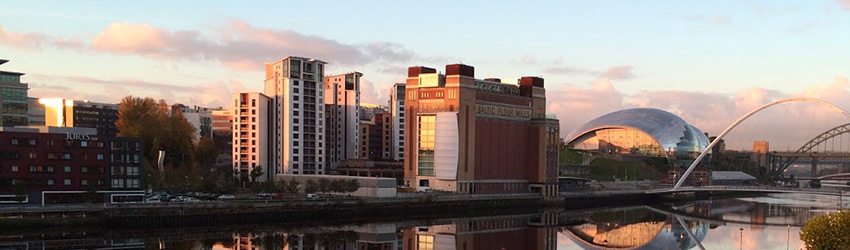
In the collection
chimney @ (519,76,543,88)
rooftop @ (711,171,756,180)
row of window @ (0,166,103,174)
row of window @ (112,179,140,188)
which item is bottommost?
rooftop @ (711,171,756,180)

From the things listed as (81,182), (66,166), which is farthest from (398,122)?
(66,166)

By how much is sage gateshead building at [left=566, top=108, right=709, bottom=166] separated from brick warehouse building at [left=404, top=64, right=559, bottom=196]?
57.4 m

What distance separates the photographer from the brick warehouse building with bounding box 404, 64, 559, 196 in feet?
259

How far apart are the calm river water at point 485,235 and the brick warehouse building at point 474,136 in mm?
8354

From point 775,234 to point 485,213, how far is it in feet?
87.0

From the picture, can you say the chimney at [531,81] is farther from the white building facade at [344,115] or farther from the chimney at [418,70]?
the white building facade at [344,115]

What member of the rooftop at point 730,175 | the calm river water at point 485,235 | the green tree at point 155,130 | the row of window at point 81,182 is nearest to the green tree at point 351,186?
the calm river water at point 485,235

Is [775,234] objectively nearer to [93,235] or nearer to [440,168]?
[440,168]

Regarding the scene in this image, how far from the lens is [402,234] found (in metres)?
55.3

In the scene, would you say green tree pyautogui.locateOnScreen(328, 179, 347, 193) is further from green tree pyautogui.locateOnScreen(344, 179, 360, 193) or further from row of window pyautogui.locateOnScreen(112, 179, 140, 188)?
row of window pyautogui.locateOnScreen(112, 179, 140, 188)

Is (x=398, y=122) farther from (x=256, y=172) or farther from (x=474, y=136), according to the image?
(x=256, y=172)

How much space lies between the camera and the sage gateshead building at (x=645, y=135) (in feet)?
463

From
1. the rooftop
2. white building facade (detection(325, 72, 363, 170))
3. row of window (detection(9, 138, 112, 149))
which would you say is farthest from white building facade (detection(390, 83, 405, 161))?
the rooftop

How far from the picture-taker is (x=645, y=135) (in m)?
144
